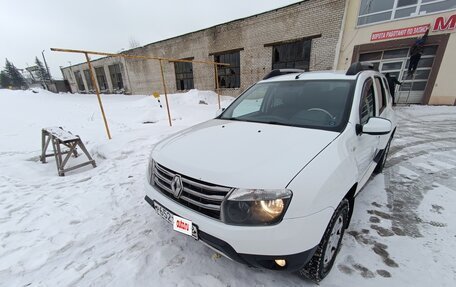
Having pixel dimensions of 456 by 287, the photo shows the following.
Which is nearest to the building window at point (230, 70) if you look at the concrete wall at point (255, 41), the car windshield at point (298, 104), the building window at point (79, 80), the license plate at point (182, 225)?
the concrete wall at point (255, 41)

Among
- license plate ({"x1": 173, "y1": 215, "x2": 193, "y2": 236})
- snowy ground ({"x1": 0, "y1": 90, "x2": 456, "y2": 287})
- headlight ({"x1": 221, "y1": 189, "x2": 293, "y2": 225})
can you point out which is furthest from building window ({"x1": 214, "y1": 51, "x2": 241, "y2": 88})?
headlight ({"x1": 221, "y1": 189, "x2": 293, "y2": 225})

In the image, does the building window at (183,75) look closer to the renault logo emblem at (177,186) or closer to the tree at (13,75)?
the renault logo emblem at (177,186)

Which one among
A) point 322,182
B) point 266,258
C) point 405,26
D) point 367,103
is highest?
point 405,26

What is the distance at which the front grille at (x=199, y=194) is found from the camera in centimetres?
133

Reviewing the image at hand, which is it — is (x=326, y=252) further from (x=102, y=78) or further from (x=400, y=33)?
(x=102, y=78)

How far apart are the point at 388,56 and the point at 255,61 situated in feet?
23.6

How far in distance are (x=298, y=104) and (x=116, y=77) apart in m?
28.3

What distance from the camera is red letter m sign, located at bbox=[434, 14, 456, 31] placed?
831cm

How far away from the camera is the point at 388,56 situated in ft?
33.1

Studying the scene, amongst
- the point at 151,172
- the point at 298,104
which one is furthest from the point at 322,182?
the point at 151,172

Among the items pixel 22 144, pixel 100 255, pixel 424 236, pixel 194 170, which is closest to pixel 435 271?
pixel 424 236

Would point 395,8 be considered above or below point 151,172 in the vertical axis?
above

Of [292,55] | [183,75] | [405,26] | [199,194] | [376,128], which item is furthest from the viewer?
[183,75]

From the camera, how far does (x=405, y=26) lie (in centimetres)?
913
